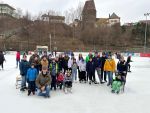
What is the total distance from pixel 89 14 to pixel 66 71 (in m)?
90.3

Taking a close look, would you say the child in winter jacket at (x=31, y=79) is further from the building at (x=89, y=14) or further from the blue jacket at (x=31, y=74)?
the building at (x=89, y=14)

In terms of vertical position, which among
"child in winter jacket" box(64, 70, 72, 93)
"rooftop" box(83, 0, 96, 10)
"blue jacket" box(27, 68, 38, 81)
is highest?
"rooftop" box(83, 0, 96, 10)

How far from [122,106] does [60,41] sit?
2752 inches

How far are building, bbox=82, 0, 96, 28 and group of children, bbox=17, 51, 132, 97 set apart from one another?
8074 centimetres

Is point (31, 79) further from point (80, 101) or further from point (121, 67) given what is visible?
point (121, 67)

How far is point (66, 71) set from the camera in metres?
12.6

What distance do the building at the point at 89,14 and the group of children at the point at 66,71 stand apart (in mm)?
80744

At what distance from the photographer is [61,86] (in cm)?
1281

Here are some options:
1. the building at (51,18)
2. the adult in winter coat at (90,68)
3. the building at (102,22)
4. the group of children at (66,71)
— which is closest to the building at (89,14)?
the building at (102,22)

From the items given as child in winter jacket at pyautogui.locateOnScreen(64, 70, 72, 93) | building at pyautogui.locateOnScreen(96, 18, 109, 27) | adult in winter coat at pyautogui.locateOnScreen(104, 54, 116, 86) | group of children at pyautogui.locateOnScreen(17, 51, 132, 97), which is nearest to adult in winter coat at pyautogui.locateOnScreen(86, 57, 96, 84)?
group of children at pyautogui.locateOnScreen(17, 51, 132, 97)

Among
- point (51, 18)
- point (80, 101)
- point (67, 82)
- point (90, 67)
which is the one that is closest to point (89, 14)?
point (51, 18)

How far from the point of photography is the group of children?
1146 cm

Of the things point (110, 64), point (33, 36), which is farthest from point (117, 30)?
point (110, 64)

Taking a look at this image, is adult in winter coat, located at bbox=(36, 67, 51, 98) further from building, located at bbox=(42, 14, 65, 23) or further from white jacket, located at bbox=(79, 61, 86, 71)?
building, located at bbox=(42, 14, 65, 23)
